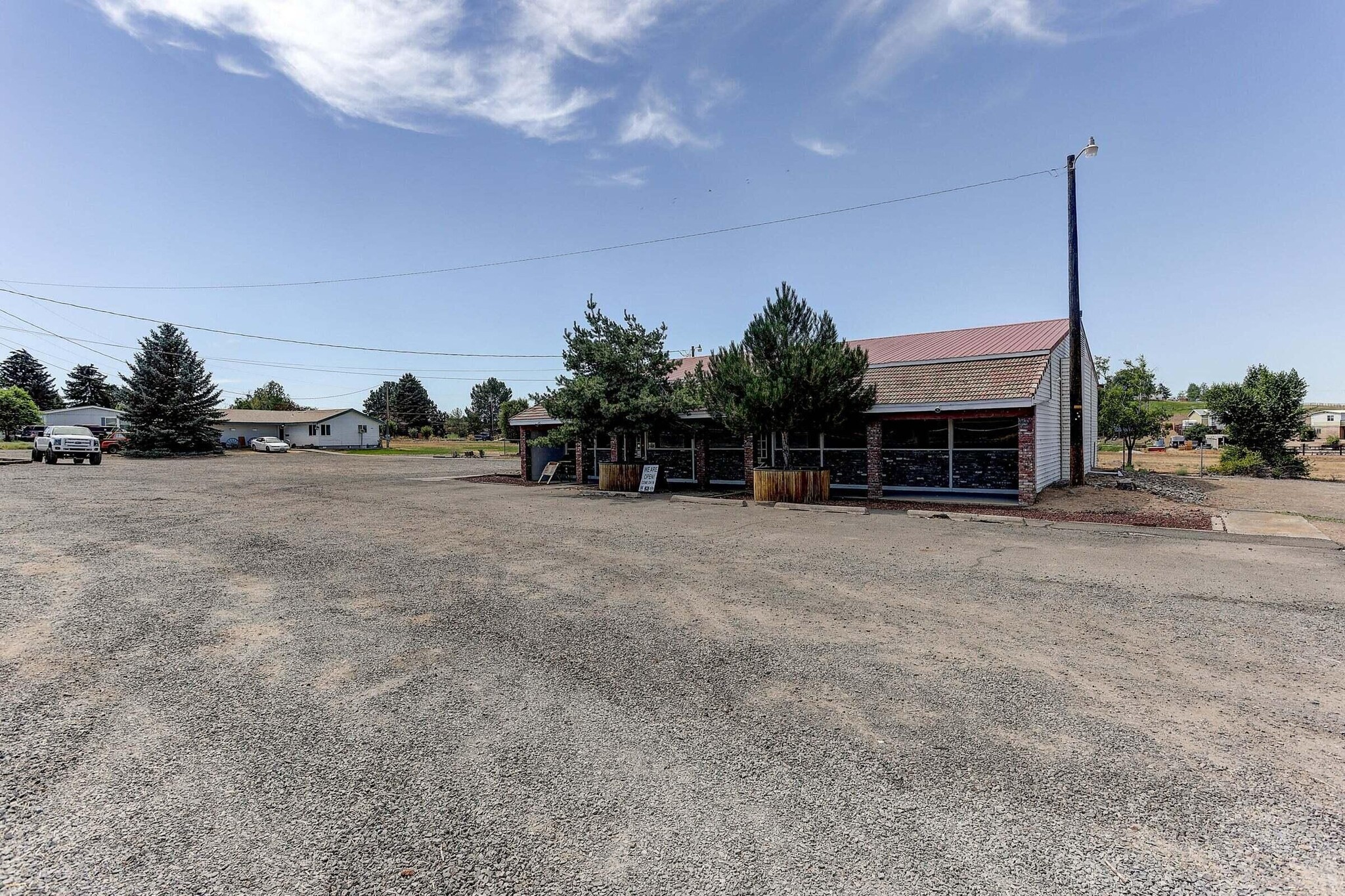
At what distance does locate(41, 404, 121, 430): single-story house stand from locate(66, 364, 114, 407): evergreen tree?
22971 mm

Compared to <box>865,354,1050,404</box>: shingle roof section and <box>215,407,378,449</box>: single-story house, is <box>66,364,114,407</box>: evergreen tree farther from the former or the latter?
<box>865,354,1050,404</box>: shingle roof section

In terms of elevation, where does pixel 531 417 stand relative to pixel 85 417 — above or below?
below

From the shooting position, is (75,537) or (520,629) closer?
(520,629)

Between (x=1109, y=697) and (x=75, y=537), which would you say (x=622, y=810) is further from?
(x=75, y=537)

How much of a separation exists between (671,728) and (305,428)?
67.1 metres

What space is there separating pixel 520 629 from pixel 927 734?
10.5 feet

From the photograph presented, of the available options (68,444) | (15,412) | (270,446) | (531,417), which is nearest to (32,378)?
(15,412)

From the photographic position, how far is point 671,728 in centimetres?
334

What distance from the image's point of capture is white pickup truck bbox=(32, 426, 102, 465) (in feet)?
88.5

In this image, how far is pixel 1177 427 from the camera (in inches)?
2795

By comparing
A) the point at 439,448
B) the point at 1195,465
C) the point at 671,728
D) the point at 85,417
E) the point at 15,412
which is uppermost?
the point at 15,412

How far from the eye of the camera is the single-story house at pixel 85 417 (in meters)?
59.3

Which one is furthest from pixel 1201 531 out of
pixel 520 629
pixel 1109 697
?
pixel 520 629

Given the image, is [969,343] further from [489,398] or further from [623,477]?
[489,398]
